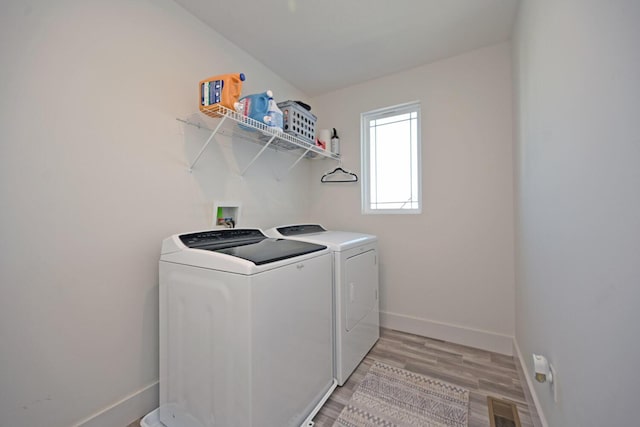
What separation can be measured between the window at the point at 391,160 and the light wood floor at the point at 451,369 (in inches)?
47.6

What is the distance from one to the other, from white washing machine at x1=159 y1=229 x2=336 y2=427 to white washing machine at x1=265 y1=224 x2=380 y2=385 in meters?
0.17

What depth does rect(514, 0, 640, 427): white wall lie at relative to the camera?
57cm

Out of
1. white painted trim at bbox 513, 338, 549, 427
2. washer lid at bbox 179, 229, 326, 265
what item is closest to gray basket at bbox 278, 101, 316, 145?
washer lid at bbox 179, 229, 326, 265

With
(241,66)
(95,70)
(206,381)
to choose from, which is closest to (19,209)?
(95,70)

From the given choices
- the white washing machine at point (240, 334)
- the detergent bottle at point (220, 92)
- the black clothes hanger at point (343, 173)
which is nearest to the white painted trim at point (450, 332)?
the white washing machine at point (240, 334)

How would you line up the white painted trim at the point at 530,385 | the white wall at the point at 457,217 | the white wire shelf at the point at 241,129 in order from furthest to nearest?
the white wall at the point at 457,217 < the white wire shelf at the point at 241,129 < the white painted trim at the point at 530,385

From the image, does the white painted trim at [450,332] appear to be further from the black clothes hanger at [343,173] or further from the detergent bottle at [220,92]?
the detergent bottle at [220,92]

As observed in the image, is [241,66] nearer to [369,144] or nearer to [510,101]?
[369,144]

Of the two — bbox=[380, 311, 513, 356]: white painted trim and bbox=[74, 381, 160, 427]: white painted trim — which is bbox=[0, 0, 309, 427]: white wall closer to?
bbox=[74, 381, 160, 427]: white painted trim

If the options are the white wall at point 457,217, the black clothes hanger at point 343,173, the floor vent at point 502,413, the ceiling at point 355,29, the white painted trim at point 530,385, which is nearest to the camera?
the white painted trim at point 530,385

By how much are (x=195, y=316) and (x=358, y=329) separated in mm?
1184

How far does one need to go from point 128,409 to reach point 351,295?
1423 mm

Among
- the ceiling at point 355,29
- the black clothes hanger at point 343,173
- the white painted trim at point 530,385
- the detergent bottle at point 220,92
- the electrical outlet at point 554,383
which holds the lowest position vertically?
the white painted trim at point 530,385

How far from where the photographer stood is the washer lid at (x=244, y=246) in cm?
122
